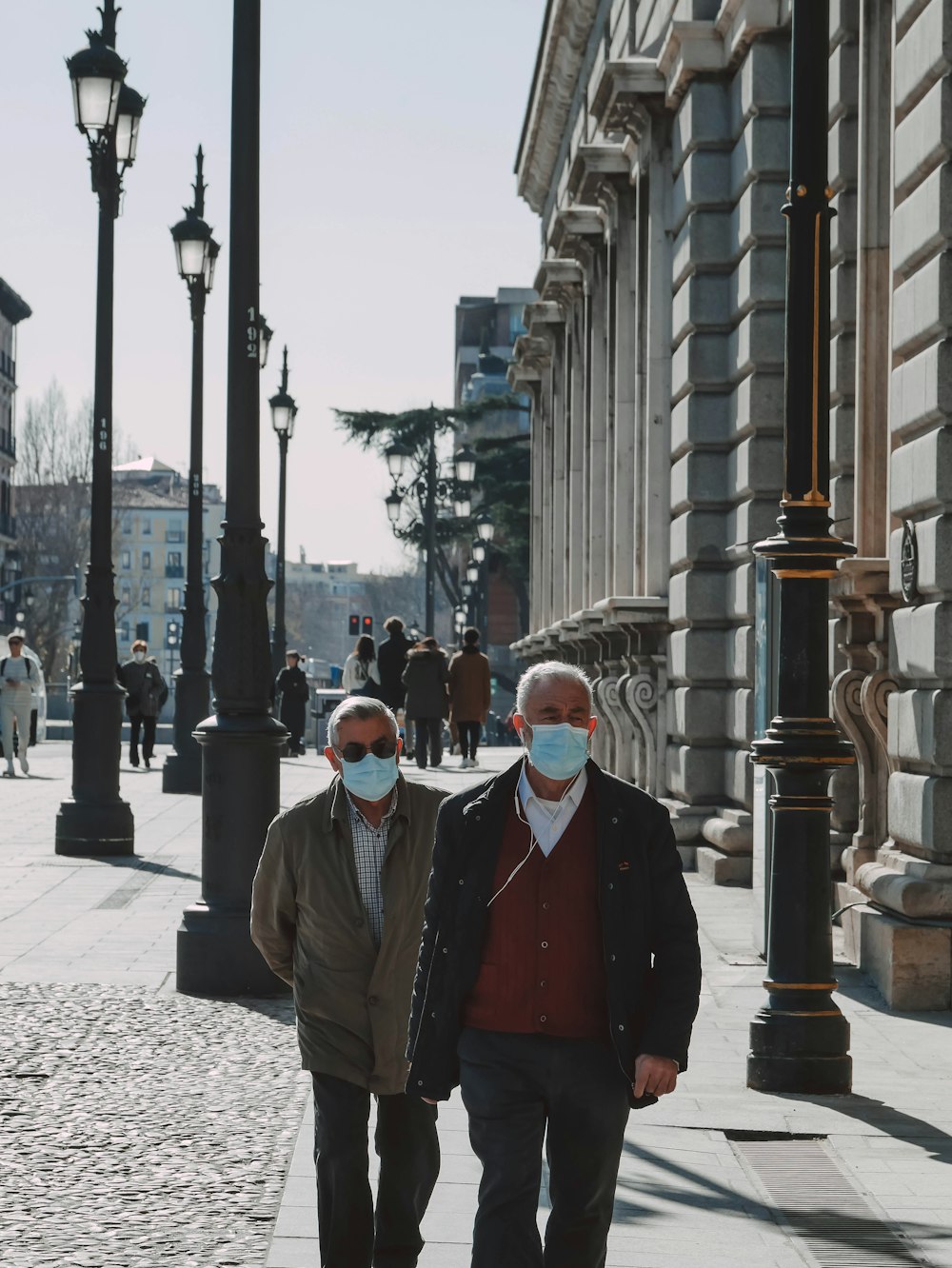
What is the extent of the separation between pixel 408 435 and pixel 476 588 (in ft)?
15.3

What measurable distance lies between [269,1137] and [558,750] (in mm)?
2790

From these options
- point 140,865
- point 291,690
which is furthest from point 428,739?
point 140,865

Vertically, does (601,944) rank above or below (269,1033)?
above

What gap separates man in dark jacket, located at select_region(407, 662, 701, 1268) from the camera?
4.24m

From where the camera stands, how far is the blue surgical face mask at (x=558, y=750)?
427 cm

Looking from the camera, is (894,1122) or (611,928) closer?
(611,928)

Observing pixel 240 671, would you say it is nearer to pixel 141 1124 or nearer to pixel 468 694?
pixel 141 1124

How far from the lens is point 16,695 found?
27.6 metres

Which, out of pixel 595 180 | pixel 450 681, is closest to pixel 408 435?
pixel 450 681

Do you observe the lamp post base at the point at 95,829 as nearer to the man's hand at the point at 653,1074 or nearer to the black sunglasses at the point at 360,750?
the black sunglasses at the point at 360,750

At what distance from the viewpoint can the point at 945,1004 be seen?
9.12m

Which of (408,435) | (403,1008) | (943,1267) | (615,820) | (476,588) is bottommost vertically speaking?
(943,1267)

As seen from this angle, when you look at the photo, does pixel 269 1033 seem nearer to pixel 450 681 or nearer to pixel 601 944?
pixel 601 944

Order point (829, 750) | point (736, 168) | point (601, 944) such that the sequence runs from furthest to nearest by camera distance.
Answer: point (736, 168) < point (829, 750) < point (601, 944)
